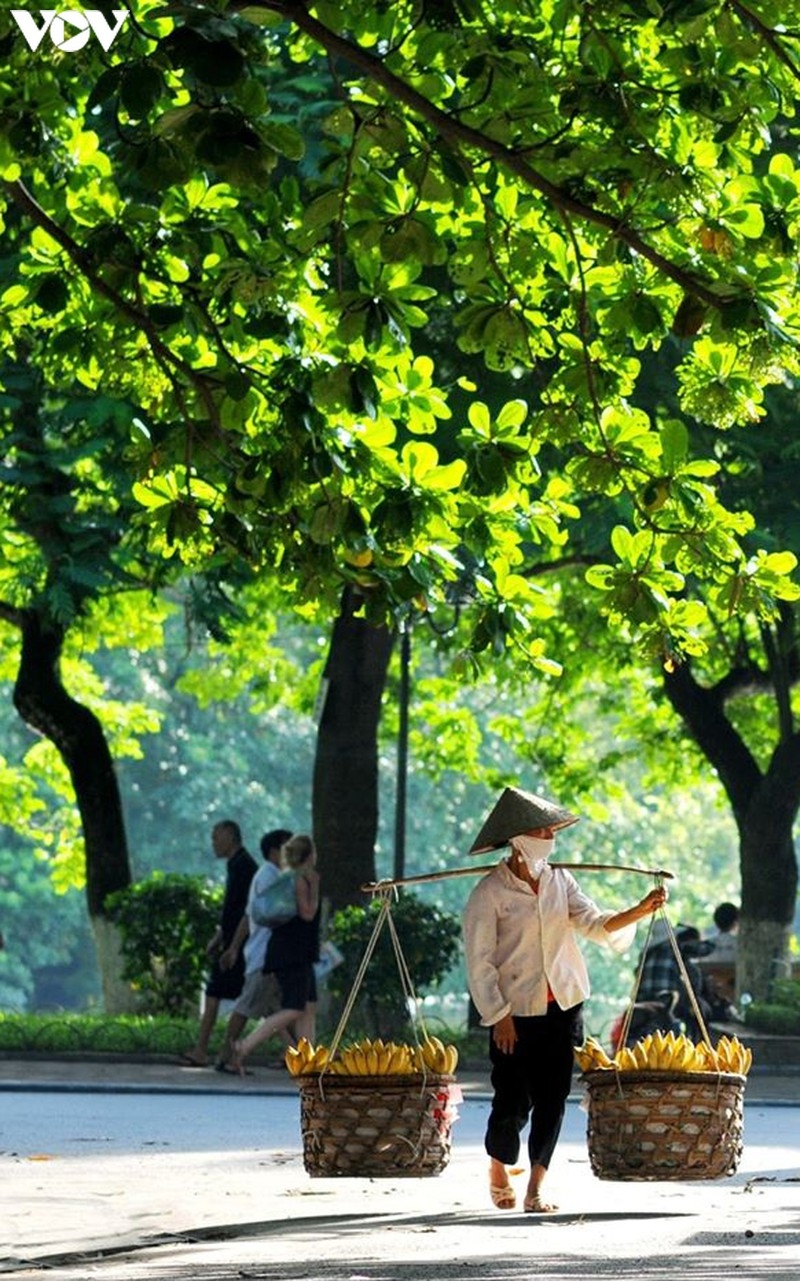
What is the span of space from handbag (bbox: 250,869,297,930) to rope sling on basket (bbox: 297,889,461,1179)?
441 inches

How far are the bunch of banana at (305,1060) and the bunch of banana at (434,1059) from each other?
0.38 metres

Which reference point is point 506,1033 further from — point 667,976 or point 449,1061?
point 667,976

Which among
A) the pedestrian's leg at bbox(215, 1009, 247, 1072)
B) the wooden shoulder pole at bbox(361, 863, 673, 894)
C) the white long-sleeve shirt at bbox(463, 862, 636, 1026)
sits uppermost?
the pedestrian's leg at bbox(215, 1009, 247, 1072)

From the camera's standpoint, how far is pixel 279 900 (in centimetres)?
2364

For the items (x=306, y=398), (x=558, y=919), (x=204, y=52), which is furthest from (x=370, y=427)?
(x=204, y=52)

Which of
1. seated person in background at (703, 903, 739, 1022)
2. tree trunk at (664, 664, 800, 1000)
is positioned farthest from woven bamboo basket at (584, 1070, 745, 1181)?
seated person in background at (703, 903, 739, 1022)

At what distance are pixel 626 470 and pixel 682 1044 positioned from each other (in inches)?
93.3

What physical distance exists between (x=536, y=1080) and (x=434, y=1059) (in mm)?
486

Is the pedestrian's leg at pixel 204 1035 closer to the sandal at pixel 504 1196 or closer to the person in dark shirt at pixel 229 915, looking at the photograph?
the person in dark shirt at pixel 229 915

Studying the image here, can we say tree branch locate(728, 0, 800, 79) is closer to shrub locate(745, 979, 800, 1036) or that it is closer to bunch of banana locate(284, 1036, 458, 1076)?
bunch of banana locate(284, 1036, 458, 1076)

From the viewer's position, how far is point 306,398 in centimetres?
1233

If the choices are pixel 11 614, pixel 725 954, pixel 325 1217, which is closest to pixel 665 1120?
pixel 325 1217

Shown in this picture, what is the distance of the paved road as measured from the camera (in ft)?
33.4

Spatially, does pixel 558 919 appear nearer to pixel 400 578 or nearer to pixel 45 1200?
pixel 400 578
